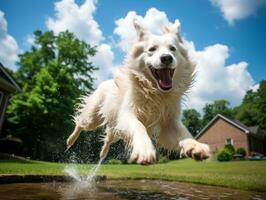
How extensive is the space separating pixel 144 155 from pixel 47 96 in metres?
28.1

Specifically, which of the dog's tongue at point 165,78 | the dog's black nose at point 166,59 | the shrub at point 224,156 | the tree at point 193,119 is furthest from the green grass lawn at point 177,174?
the tree at point 193,119

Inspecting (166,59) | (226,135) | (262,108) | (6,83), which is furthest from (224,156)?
(262,108)

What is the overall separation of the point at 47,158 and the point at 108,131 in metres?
25.5

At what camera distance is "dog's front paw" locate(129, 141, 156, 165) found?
3.59 meters

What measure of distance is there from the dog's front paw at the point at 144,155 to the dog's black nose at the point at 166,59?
57.7 inches

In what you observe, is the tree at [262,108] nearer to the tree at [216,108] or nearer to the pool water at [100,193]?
the tree at [216,108]

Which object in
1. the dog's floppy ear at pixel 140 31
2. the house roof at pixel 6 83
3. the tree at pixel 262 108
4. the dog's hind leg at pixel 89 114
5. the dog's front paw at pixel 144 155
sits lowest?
the dog's front paw at pixel 144 155

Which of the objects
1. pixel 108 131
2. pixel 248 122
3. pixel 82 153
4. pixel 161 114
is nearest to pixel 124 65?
pixel 161 114

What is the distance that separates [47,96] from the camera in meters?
30.4

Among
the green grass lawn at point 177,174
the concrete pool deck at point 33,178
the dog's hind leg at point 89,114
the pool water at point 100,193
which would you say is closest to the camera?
the pool water at point 100,193

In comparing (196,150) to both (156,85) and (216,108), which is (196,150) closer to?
(156,85)

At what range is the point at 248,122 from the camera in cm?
6188

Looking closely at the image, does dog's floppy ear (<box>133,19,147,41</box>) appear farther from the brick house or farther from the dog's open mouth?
the brick house

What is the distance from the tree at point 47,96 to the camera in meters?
29.5
